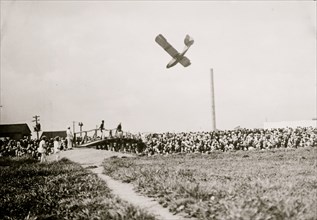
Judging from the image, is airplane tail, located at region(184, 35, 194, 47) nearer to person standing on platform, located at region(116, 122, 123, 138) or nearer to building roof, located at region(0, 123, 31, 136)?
person standing on platform, located at region(116, 122, 123, 138)

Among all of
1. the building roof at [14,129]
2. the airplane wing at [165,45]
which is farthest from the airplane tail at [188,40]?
the building roof at [14,129]

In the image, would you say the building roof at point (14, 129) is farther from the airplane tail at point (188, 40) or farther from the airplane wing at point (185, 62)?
the airplane tail at point (188, 40)

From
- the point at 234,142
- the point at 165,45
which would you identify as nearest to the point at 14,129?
the point at 234,142

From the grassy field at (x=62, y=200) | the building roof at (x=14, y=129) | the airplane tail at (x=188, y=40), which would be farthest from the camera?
the building roof at (x=14, y=129)

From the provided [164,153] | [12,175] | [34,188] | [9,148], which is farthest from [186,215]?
[9,148]

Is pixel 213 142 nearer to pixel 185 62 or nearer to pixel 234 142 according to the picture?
pixel 234 142
